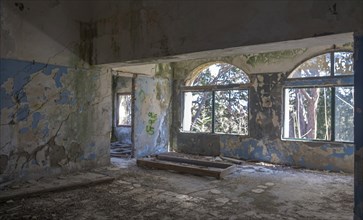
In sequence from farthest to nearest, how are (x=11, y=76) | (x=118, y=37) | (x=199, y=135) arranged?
(x=199, y=135) < (x=118, y=37) < (x=11, y=76)

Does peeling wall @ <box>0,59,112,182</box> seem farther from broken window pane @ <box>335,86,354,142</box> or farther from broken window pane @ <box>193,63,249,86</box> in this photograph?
broken window pane @ <box>335,86,354,142</box>

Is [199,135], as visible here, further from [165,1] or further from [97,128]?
[165,1]

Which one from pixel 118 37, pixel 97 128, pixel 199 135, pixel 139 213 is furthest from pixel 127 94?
pixel 139 213

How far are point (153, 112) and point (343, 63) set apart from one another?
13.6 ft

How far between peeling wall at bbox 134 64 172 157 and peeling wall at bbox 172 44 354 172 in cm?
106

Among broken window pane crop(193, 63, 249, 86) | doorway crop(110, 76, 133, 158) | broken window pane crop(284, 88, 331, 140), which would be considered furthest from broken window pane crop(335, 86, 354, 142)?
doorway crop(110, 76, 133, 158)

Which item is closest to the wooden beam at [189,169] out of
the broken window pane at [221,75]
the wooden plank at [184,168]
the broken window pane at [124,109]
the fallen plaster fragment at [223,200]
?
the wooden plank at [184,168]

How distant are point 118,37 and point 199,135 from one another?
3.44m

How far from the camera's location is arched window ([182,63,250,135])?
744 cm

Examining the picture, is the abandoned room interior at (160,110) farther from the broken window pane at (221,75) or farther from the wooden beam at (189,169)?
the broken window pane at (221,75)

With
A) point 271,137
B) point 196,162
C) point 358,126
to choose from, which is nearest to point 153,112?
point 196,162

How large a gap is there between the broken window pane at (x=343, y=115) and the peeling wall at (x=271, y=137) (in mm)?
287

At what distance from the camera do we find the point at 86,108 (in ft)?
17.4

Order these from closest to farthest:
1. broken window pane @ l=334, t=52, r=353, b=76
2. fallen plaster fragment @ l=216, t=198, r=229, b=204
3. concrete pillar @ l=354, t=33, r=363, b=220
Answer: concrete pillar @ l=354, t=33, r=363, b=220, fallen plaster fragment @ l=216, t=198, r=229, b=204, broken window pane @ l=334, t=52, r=353, b=76
